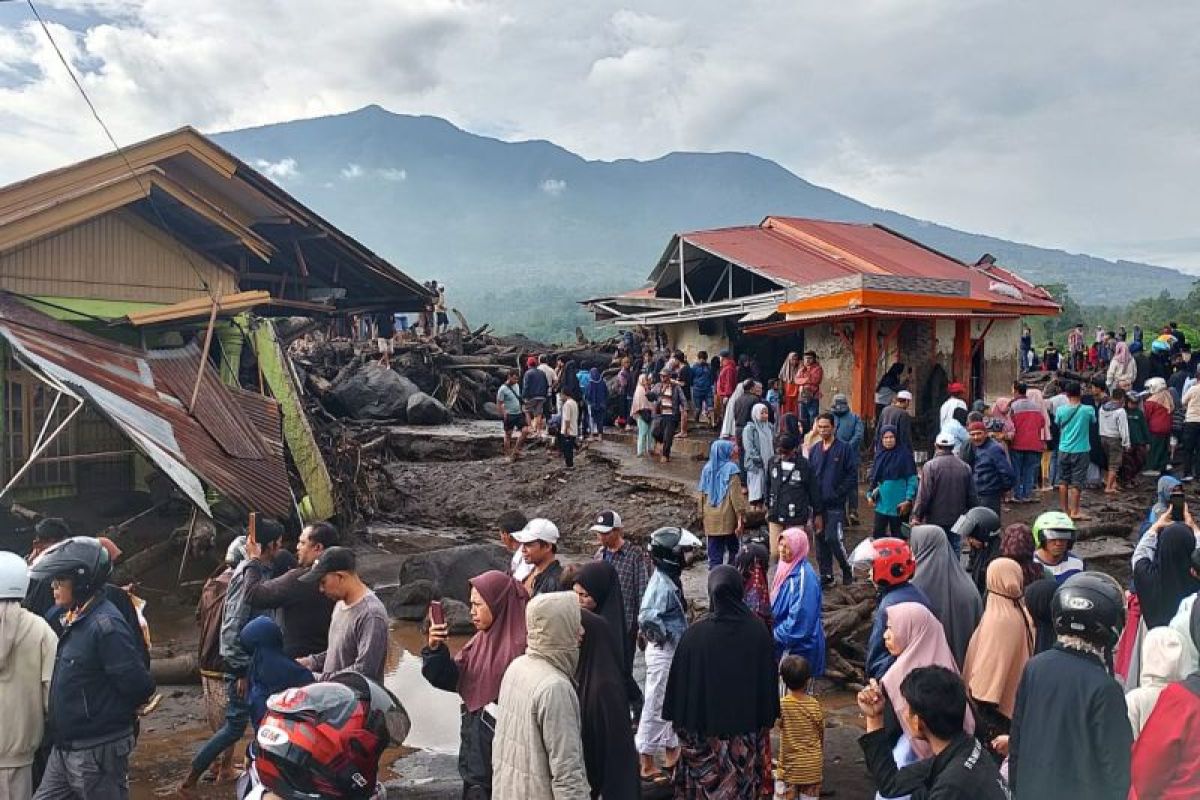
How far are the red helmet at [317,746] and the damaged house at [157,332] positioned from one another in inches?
251

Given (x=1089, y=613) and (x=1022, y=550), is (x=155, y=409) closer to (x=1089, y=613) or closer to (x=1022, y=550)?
(x=1022, y=550)

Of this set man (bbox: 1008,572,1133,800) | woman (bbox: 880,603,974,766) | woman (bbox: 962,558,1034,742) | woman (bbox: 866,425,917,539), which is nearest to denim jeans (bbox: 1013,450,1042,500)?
woman (bbox: 866,425,917,539)

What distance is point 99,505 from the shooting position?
1116 centimetres

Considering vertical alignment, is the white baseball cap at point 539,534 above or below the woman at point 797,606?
above

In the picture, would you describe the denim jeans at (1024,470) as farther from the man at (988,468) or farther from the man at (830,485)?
the man at (830,485)

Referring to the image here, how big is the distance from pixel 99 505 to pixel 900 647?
10175 mm

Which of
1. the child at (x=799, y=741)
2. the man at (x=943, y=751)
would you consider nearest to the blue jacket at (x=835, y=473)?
the child at (x=799, y=741)

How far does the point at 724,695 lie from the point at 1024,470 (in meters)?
9.89

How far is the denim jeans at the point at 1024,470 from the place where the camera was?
508 inches

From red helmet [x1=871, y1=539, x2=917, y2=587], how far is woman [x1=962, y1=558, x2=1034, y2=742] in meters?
0.42

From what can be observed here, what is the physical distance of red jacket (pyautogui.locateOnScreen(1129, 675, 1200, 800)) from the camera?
3.35 meters

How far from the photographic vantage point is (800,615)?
5.86 meters

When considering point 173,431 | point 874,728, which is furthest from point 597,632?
point 173,431

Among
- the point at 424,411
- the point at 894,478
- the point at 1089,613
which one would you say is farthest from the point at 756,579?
the point at 424,411
